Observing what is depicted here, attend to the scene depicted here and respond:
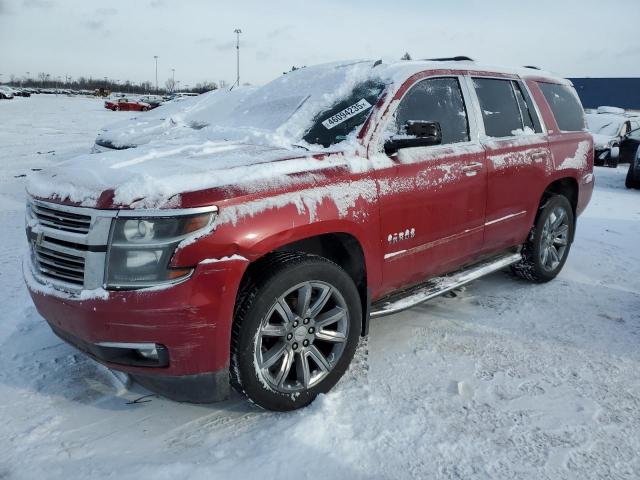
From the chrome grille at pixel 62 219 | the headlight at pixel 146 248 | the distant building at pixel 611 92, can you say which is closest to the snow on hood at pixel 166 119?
the chrome grille at pixel 62 219

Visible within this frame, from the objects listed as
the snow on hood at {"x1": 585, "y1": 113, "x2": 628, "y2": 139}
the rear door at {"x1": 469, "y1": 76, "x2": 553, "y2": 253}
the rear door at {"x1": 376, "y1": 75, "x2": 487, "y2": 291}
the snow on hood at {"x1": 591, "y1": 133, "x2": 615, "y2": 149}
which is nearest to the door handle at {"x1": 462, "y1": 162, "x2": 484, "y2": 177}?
the rear door at {"x1": 376, "y1": 75, "x2": 487, "y2": 291}

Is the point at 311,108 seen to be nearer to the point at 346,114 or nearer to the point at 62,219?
the point at 346,114

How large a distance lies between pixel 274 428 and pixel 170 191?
1277 mm

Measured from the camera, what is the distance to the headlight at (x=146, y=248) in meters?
2.28

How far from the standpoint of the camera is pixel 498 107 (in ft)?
13.5

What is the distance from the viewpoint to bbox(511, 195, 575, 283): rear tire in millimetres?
4602

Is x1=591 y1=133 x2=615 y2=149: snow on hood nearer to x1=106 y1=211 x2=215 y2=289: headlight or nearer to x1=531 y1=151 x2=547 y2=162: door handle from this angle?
x1=531 y1=151 x2=547 y2=162: door handle

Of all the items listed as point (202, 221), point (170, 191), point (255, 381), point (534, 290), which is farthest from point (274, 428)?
point (534, 290)

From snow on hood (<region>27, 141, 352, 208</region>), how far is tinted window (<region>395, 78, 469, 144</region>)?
75cm

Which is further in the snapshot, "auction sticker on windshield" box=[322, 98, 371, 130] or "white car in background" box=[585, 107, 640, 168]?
"white car in background" box=[585, 107, 640, 168]

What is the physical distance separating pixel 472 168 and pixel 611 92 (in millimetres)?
56057

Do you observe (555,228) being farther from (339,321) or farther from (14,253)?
(14,253)

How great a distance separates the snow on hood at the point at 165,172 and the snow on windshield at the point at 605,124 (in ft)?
46.2

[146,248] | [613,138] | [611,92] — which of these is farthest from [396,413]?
[611,92]
